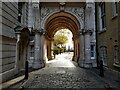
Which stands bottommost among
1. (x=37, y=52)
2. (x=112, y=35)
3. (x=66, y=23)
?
(x=37, y=52)

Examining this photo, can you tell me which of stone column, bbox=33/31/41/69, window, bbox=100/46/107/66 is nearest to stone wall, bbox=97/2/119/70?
window, bbox=100/46/107/66

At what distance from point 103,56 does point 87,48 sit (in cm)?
219

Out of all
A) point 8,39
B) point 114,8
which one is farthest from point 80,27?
point 8,39

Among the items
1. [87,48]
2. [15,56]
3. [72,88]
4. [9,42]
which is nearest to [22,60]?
[15,56]

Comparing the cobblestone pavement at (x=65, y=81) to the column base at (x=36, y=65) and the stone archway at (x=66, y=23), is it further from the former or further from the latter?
the stone archway at (x=66, y=23)

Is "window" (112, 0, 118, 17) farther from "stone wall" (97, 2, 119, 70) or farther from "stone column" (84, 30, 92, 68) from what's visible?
"stone column" (84, 30, 92, 68)

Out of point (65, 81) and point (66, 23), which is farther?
point (66, 23)

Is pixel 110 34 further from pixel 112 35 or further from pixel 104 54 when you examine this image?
pixel 104 54

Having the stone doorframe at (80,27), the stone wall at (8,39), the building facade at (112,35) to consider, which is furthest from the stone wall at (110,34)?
the stone wall at (8,39)

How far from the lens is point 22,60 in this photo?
1314 cm

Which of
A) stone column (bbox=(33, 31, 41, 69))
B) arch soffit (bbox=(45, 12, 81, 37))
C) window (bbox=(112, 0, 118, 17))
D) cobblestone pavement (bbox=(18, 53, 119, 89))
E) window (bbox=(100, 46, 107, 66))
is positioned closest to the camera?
cobblestone pavement (bbox=(18, 53, 119, 89))

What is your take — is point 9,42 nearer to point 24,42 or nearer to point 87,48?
point 24,42

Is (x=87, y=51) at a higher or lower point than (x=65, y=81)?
higher

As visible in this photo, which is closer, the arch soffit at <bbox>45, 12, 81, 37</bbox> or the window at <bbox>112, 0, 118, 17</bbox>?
the window at <bbox>112, 0, 118, 17</bbox>
